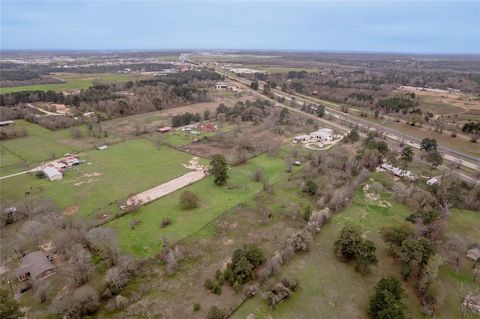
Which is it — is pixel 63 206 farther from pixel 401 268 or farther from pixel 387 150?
pixel 387 150

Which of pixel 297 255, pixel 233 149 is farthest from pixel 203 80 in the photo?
pixel 297 255

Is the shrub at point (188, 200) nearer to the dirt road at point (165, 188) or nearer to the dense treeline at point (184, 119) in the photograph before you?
the dirt road at point (165, 188)

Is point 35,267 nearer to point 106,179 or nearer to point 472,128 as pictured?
point 106,179

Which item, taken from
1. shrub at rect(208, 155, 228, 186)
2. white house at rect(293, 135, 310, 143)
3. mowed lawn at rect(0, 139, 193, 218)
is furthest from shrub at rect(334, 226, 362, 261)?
white house at rect(293, 135, 310, 143)

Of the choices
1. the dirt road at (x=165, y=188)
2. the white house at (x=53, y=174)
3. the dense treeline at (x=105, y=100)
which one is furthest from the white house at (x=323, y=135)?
the white house at (x=53, y=174)

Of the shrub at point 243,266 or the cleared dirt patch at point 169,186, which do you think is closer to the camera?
the shrub at point 243,266

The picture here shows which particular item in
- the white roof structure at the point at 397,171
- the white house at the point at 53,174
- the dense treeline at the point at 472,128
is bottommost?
the white house at the point at 53,174

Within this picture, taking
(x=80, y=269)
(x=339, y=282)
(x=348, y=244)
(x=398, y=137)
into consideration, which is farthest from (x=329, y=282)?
(x=398, y=137)

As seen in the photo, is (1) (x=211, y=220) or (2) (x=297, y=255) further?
(1) (x=211, y=220)
